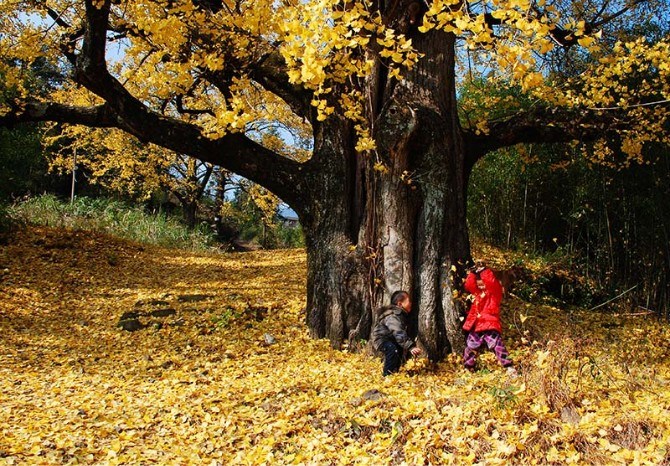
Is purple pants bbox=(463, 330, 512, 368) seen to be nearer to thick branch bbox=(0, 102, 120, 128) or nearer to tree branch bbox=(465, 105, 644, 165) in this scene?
tree branch bbox=(465, 105, 644, 165)

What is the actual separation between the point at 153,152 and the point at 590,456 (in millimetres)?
Result: 12693

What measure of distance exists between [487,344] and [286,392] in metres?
1.74

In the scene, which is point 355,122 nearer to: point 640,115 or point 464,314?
point 464,314

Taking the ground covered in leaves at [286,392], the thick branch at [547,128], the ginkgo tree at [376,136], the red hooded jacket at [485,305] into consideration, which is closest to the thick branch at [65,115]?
the ginkgo tree at [376,136]

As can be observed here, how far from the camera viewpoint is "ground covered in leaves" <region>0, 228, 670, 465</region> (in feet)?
9.86

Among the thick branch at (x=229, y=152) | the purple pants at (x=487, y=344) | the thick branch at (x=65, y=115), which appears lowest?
the purple pants at (x=487, y=344)

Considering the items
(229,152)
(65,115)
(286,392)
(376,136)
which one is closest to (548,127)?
(376,136)

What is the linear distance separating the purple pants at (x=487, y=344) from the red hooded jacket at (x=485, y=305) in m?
0.06

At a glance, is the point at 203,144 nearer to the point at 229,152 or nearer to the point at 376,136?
the point at 229,152

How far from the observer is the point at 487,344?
179 inches

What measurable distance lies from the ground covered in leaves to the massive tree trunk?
0.42 meters

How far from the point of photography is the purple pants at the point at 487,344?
4352mm

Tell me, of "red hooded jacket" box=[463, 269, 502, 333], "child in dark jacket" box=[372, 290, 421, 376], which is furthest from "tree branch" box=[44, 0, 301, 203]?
"red hooded jacket" box=[463, 269, 502, 333]

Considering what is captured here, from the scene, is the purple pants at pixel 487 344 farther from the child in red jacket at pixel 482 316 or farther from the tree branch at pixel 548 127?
the tree branch at pixel 548 127
